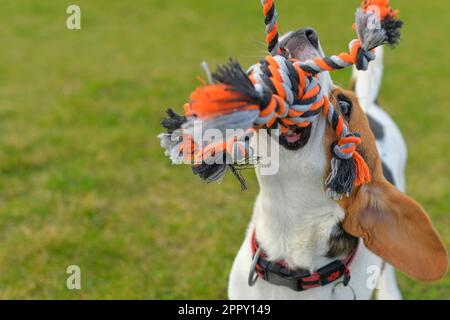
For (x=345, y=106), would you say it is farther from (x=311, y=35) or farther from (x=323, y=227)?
(x=323, y=227)

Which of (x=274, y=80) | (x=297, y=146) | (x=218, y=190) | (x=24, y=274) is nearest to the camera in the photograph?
(x=274, y=80)

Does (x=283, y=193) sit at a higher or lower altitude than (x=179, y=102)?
lower

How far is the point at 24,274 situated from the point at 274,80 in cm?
284

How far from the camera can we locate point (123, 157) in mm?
5863

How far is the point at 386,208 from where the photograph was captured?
251 cm

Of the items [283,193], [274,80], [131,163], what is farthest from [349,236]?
[131,163]

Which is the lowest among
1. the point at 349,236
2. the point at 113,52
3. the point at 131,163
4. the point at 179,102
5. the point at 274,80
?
the point at 349,236

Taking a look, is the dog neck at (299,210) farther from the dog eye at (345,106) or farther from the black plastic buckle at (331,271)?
the dog eye at (345,106)

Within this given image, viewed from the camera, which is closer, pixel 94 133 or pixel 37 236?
pixel 37 236

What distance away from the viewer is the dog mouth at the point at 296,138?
2262mm

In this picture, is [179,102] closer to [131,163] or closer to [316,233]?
[131,163]

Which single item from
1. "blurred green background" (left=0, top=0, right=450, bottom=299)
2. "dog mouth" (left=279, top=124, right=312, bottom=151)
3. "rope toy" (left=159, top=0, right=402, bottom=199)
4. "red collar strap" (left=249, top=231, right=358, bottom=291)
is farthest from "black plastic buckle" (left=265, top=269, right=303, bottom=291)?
"blurred green background" (left=0, top=0, right=450, bottom=299)

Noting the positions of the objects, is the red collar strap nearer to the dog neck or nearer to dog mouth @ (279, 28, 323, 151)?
A: the dog neck

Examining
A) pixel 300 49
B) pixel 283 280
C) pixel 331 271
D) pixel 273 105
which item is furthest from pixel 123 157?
pixel 273 105
